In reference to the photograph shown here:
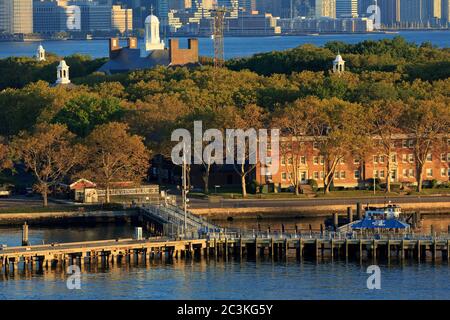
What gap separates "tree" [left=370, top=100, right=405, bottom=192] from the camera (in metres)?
105

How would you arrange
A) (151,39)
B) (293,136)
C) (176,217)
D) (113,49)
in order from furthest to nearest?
(113,49), (151,39), (293,136), (176,217)

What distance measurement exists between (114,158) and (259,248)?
727 inches

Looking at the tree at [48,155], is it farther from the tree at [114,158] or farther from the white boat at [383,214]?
the white boat at [383,214]

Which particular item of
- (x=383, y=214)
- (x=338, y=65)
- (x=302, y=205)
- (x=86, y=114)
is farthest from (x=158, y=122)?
(x=338, y=65)

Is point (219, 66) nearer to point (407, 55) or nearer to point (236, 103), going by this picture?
point (407, 55)

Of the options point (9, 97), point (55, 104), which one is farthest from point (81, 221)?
point (9, 97)

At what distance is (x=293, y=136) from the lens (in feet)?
340

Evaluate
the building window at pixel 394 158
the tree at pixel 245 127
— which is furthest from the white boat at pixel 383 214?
the building window at pixel 394 158

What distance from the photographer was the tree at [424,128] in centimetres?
10419

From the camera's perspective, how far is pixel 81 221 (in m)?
94.8

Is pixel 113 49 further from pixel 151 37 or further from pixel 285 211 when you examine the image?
pixel 285 211
